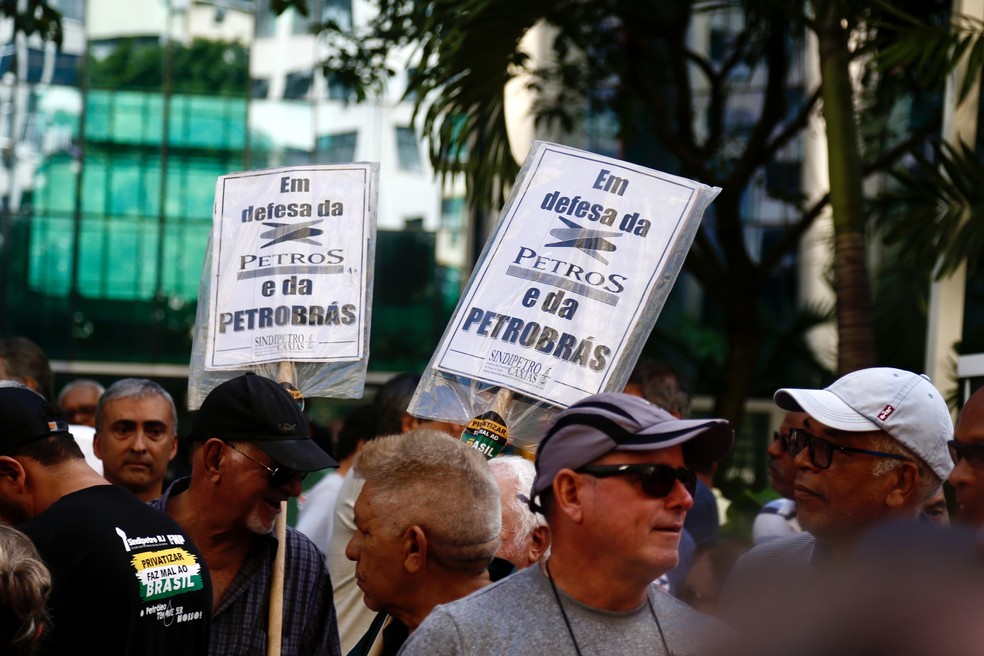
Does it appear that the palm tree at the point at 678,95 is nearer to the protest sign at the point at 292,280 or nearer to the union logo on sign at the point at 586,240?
the protest sign at the point at 292,280

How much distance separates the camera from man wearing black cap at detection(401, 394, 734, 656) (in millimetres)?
2582

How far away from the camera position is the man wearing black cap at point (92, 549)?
3.24 m

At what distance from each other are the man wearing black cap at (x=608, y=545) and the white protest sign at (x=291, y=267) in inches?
63.9

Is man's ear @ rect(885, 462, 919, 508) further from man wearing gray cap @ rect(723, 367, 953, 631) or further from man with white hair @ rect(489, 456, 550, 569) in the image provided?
man with white hair @ rect(489, 456, 550, 569)

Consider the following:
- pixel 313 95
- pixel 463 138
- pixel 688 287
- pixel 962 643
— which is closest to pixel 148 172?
pixel 313 95

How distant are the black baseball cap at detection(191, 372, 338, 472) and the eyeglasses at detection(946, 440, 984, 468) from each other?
1.62 m

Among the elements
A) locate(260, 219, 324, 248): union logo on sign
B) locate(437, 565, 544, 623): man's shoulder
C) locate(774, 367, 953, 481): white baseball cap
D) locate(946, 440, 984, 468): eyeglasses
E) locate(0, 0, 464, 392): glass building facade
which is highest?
locate(260, 219, 324, 248): union logo on sign

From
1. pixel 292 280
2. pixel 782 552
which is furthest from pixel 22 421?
pixel 782 552

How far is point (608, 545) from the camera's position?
261cm

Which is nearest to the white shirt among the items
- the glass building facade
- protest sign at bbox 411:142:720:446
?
protest sign at bbox 411:142:720:446

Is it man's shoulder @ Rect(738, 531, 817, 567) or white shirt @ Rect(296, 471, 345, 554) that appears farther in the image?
white shirt @ Rect(296, 471, 345, 554)

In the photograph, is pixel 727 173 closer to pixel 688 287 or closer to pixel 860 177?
pixel 860 177

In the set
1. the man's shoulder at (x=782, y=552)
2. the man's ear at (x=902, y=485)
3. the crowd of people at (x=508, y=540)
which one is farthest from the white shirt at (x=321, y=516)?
the man's ear at (x=902, y=485)

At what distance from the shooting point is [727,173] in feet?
46.0
